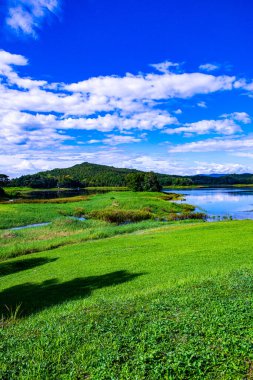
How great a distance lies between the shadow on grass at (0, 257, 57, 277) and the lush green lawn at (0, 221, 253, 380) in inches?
235

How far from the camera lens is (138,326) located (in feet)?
26.6

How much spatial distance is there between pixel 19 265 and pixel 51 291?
33.8 feet

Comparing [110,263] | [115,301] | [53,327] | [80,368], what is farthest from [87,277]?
[80,368]

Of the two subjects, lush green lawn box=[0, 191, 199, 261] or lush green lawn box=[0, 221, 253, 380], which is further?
lush green lawn box=[0, 191, 199, 261]

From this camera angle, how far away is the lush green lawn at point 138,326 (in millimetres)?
6293

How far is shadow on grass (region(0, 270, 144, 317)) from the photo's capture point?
1309 centimetres

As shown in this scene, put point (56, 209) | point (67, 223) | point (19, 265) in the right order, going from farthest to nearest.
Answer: point (56, 209), point (67, 223), point (19, 265)

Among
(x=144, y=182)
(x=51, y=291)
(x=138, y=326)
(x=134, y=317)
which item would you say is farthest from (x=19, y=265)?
(x=144, y=182)

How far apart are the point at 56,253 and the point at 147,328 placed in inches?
749

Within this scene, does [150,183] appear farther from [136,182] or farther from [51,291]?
[51,291]

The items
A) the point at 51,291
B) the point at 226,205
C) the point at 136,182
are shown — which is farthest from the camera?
the point at 136,182

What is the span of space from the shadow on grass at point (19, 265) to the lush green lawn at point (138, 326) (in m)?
5.97

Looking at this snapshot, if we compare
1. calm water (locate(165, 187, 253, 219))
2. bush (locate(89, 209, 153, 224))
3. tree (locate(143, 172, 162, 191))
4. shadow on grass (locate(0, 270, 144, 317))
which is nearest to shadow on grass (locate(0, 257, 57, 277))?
shadow on grass (locate(0, 270, 144, 317))

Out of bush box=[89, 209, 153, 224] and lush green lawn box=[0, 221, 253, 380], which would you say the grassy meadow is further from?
bush box=[89, 209, 153, 224]
